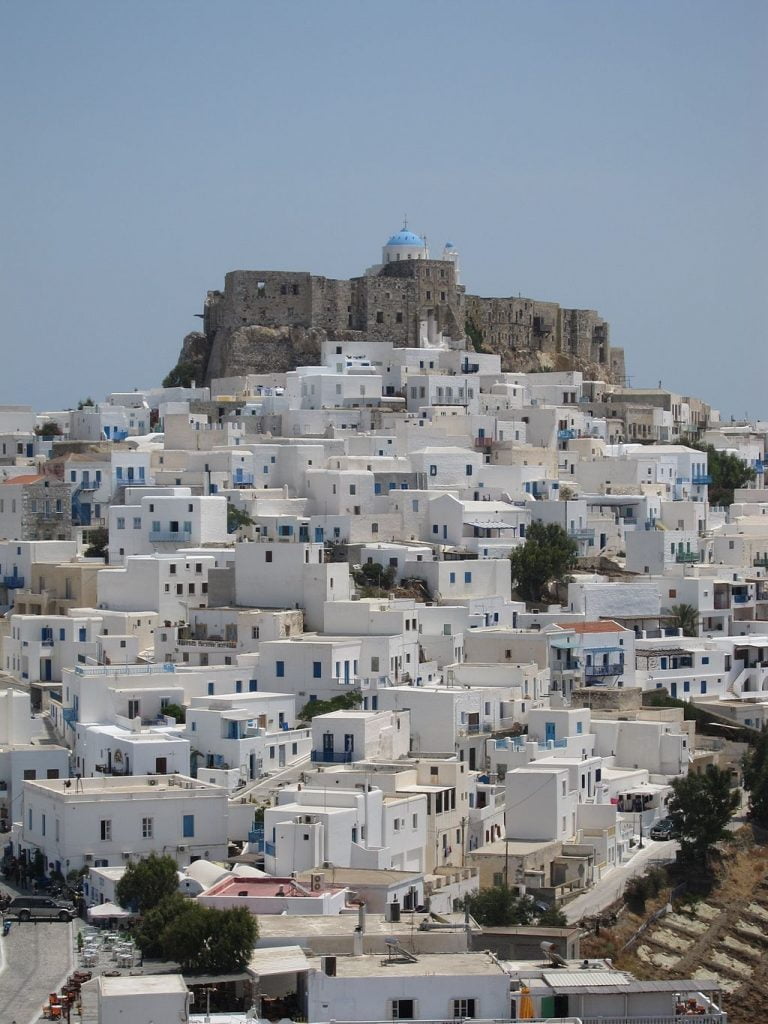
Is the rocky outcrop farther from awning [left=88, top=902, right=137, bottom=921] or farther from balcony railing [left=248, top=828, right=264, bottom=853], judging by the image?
awning [left=88, top=902, right=137, bottom=921]

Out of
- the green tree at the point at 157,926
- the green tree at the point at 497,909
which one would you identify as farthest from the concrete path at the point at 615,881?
the green tree at the point at 157,926

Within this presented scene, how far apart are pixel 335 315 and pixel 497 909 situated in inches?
1284

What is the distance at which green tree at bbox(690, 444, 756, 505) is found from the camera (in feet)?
204

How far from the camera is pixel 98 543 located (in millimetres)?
50281

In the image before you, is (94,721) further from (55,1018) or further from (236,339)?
(236,339)

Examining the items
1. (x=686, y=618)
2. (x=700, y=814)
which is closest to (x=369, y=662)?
(x=700, y=814)

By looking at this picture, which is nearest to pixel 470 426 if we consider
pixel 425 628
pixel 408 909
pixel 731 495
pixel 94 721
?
pixel 731 495

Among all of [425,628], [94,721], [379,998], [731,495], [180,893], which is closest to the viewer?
[379,998]

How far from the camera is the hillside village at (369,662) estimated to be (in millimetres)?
31266

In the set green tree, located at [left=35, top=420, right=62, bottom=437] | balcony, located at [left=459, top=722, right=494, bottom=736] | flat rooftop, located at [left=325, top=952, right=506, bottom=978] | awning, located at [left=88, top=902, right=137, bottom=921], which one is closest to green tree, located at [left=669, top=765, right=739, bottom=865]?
balcony, located at [left=459, top=722, right=494, bottom=736]

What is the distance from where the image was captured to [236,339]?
210 feet

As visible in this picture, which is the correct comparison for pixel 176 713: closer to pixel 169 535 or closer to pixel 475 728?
pixel 475 728

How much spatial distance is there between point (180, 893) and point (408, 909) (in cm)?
308

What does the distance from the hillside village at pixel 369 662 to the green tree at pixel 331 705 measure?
0.65ft
